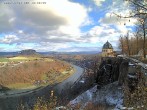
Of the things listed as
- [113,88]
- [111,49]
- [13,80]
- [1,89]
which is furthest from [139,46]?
[13,80]

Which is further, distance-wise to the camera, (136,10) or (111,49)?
(111,49)

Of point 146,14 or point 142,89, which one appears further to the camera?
point 146,14

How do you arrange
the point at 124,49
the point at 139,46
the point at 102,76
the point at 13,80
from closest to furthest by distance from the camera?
the point at 102,76
the point at 139,46
the point at 124,49
the point at 13,80

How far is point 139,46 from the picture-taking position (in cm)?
4922

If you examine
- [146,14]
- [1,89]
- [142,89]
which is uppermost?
[146,14]

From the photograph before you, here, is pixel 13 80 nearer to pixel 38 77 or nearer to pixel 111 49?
pixel 38 77

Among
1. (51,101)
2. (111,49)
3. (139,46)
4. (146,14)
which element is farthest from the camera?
(111,49)

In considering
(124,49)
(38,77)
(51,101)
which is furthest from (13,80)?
(51,101)

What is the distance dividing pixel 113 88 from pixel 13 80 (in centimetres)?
12158

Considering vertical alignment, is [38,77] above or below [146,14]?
below

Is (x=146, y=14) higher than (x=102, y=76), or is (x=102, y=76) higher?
(x=146, y=14)

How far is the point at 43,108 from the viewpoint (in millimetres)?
8047

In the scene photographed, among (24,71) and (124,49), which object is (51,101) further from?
(24,71)

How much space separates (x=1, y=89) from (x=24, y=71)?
158 feet
